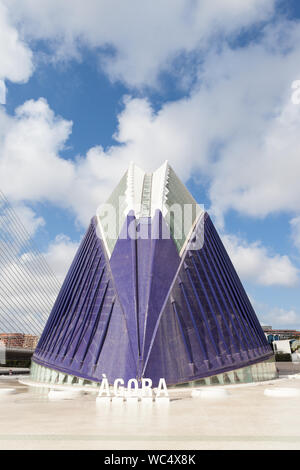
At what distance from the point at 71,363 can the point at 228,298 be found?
15.8 meters

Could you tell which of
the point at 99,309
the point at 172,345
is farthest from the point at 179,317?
the point at 99,309

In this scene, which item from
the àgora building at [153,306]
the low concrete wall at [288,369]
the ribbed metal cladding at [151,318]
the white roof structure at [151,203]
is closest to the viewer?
the ribbed metal cladding at [151,318]

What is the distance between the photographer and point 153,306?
2838 cm

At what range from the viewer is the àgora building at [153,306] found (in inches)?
1046

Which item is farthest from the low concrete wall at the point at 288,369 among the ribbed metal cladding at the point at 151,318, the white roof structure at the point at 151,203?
the white roof structure at the point at 151,203

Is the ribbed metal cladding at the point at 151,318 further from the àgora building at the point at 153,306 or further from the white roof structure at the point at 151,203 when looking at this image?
the white roof structure at the point at 151,203

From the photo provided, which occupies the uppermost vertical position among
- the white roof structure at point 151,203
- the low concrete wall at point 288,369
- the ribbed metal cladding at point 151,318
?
the white roof structure at point 151,203

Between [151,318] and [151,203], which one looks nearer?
[151,318]

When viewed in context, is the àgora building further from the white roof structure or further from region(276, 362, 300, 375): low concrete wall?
region(276, 362, 300, 375): low concrete wall

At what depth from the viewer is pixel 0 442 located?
→ 1001 cm

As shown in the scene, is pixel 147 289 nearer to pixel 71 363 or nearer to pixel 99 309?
pixel 99 309

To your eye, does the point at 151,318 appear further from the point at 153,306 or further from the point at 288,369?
the point at 288,369

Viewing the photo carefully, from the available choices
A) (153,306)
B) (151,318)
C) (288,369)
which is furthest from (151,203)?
(288,369)
